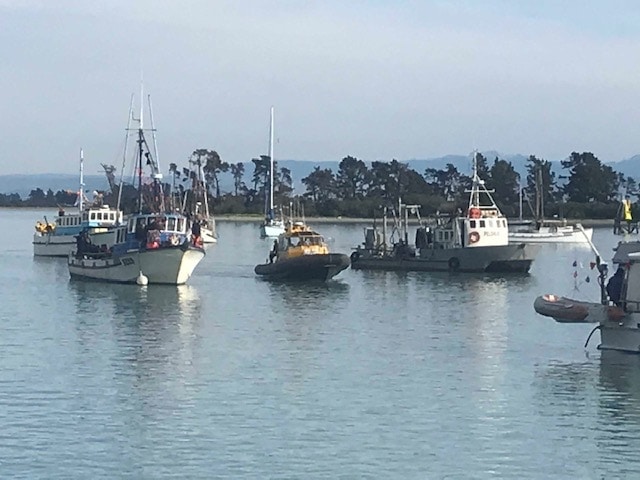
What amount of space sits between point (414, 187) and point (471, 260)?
10163cm

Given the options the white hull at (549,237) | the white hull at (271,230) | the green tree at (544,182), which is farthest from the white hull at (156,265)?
the green tree at (544,182)

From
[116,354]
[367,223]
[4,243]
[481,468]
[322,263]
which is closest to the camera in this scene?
[481,468]

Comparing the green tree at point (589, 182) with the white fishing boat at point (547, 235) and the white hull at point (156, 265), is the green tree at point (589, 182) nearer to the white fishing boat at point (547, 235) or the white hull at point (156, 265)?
the white fishing boat at point (547, 235)

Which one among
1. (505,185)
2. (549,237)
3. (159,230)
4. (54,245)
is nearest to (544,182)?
(505,185)

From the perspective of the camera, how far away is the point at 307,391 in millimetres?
27797

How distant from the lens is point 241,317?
137ft

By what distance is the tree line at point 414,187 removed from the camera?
138m

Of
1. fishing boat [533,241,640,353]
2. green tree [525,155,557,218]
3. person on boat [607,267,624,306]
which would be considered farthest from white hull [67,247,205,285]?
green tree [525,155,557,218]

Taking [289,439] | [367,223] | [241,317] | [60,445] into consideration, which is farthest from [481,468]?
[367,223]

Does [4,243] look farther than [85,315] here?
Yes

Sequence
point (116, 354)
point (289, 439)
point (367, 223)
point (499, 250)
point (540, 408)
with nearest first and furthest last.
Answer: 1. point (289, 439)
2. point (540, 408)
3. point (116, 354)
4. point (499, 250)
5. point (367, 223)

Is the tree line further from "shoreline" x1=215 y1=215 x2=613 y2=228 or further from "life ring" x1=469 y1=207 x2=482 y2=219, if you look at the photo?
"life ring" x1=469 y1=207 x2=482 y2=219

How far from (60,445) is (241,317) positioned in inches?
747

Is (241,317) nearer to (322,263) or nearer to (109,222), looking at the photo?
(322,263)
